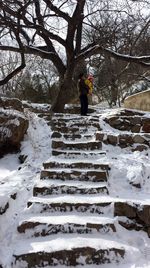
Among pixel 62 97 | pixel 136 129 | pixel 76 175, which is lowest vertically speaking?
pixel 76 175

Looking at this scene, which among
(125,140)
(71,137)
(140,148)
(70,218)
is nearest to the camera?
(70,218)

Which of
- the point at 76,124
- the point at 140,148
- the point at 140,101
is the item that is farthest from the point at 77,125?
the point at 140,101

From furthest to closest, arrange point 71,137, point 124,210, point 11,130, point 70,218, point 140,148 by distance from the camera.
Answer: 1. point 71,137
2. point 140,148
3. point 11,130
4. point 124,210
5. point 70,218

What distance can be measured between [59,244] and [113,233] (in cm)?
85

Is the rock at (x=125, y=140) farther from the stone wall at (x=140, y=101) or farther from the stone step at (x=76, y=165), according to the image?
the stone wall at (x=140, y=101)

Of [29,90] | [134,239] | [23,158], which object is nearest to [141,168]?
[134,239]

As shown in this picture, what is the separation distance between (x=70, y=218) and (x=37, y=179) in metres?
1.36

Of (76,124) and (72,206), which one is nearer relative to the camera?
(72,206)

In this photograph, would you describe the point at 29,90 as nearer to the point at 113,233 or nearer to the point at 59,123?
the point at 59,123

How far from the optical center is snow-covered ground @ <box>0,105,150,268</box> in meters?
4.81

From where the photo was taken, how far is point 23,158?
286 inches

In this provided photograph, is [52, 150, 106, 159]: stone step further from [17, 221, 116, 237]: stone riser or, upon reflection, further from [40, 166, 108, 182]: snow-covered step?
[17, 221, 116, 237]: stone riser

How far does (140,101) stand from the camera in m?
14.1

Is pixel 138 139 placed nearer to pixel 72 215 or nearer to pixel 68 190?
pixel 68 190
